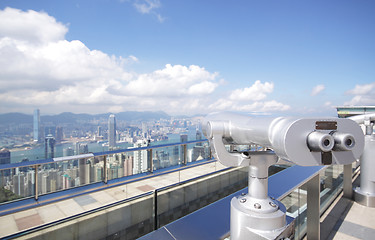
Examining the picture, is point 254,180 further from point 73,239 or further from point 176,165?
point 176,165

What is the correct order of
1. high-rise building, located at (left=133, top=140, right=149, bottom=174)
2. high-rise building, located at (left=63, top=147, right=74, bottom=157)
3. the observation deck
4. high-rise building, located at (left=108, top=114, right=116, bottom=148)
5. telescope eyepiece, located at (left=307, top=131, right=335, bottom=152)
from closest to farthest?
telescope eyepiece, located at (left=307, top=131, right=335, bottom=152)
the observation deck
high-rise building, located at (left=63, top=147, right=74, bottom=157)
high-rise building, located at (left=133, top=140, right=149, bottom=174)
high-rise building, located at (left=108, top=114, right=116, bottom=148)

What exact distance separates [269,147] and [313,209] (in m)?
1.63

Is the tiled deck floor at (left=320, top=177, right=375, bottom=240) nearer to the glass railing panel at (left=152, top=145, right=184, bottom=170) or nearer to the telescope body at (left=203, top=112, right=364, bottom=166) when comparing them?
the telescope body at (left=203, top=112, right=364, bottom=166)

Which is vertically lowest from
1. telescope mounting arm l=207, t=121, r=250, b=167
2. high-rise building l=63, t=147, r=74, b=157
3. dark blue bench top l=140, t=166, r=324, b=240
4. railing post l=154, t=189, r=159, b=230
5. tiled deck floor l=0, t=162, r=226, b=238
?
tiled deck floor l=0, t=162, r=226, b=238

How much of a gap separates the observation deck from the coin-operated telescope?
161 millimetres

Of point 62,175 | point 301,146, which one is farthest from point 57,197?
point 301,146

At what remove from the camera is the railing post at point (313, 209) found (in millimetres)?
1641

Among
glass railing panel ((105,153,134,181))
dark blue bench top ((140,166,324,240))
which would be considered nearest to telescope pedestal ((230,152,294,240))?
dark blue bench top ((140,166,324,240))

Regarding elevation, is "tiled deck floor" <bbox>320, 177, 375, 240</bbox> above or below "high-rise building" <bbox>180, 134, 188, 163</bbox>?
below

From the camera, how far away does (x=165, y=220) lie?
1077 millimetres

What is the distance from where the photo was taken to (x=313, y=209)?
68.2 inches

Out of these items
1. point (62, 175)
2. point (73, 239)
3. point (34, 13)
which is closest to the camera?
point (73, 239)

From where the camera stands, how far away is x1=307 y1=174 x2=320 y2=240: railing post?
1.64 meters

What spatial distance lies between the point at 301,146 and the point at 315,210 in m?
1.71
